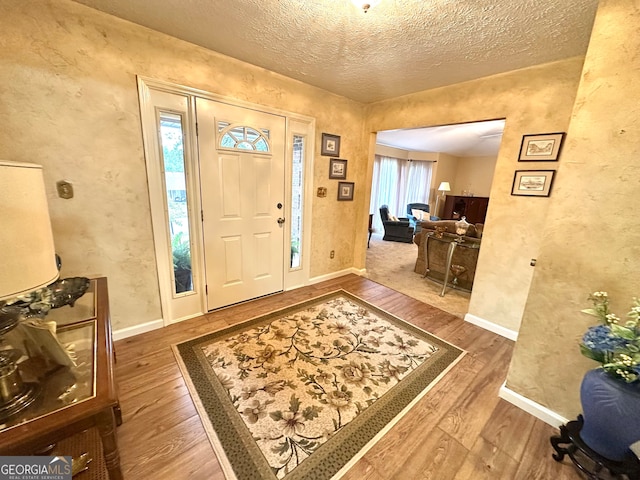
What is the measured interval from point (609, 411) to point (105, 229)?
126 inches

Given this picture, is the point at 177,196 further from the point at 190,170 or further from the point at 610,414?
the point at 610,414

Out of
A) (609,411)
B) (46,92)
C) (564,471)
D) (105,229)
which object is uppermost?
(46,92)

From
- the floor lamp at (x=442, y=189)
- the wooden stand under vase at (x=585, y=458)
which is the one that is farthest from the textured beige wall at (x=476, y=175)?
the wooden stand under vase at (x=585, y=458)

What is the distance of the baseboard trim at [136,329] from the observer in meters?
2.15

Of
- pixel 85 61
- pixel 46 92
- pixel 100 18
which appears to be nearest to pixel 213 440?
pixel 46 92

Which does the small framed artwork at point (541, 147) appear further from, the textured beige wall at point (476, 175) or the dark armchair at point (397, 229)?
the textured beige wall at point (476, 175)

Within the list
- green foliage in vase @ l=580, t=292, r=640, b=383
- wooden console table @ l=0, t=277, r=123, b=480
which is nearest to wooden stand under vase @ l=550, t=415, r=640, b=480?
green foliage in vase @ l=580, t=292, r=640, b=383

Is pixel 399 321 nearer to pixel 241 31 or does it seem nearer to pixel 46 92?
pixel 241 31

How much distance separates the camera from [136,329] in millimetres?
2229

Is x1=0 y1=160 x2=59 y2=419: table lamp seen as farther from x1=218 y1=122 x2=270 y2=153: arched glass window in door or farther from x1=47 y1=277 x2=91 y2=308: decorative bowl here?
x1=218 y1=122 x2=270 y2=153: arched glass window in door

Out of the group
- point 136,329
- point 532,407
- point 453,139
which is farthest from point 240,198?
point 453,139

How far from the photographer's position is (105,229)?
1970 mm

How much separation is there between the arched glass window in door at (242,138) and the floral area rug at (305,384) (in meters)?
1.74

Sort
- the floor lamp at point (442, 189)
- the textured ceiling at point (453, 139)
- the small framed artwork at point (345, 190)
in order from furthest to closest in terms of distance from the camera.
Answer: the floor lamp at point (442, 189)
the textured ceiling at point (453, 139)
the small framed artwork at point (345, 190)
